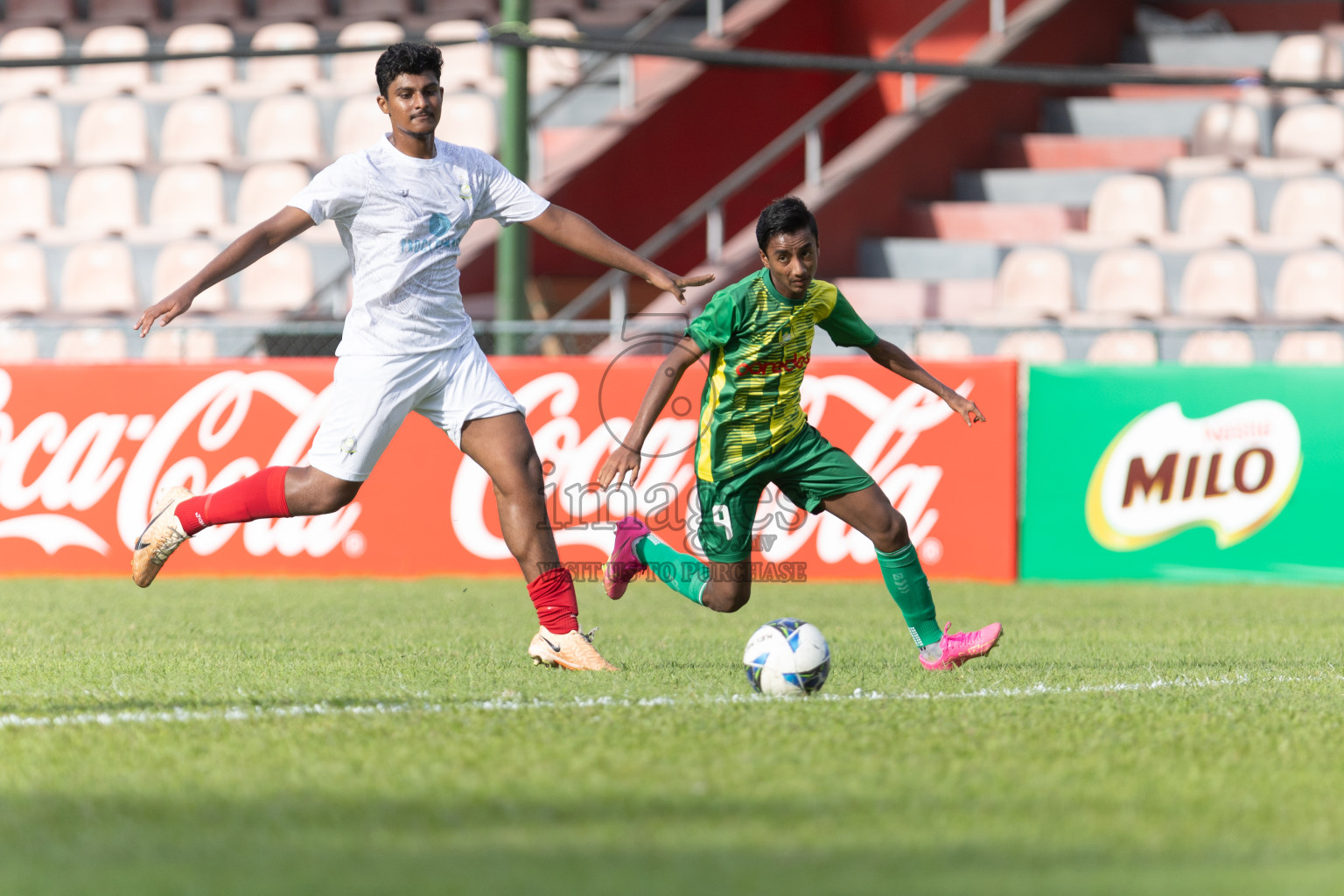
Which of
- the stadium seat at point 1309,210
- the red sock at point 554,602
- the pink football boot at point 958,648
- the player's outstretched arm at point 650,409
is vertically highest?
the stadium seat at point 1309,210

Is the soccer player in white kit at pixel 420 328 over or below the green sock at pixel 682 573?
over

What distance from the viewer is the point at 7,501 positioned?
33.6 ft

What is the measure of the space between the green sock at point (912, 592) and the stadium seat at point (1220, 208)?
31.3 feet

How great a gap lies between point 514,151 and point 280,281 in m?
4.07

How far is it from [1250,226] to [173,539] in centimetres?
1118

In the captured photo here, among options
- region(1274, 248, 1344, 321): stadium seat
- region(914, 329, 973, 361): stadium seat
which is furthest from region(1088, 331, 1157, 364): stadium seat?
region(1274, 248, 1344, 321): stadium seat

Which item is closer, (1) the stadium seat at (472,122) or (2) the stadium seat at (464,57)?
(1) the stadium seat at (472,122)

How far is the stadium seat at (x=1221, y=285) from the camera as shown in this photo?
13.2 meters

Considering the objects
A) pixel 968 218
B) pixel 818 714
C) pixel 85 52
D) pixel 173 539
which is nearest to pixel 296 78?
pixel 85 52

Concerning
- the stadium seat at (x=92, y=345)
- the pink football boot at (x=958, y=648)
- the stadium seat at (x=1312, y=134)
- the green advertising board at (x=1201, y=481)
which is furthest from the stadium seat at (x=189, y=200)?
the pink football boot at (x=958, y=648)

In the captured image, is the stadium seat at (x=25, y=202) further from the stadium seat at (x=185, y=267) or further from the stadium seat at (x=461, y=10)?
the stadium seat at (x=461, y=10)

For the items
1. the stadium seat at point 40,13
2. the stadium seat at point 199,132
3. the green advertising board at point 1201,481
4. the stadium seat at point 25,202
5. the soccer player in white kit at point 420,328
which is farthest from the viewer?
the stadium seat at point 40,13

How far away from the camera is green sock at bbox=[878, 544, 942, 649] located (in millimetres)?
6035

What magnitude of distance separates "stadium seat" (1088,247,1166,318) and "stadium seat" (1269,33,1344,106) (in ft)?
11.5
